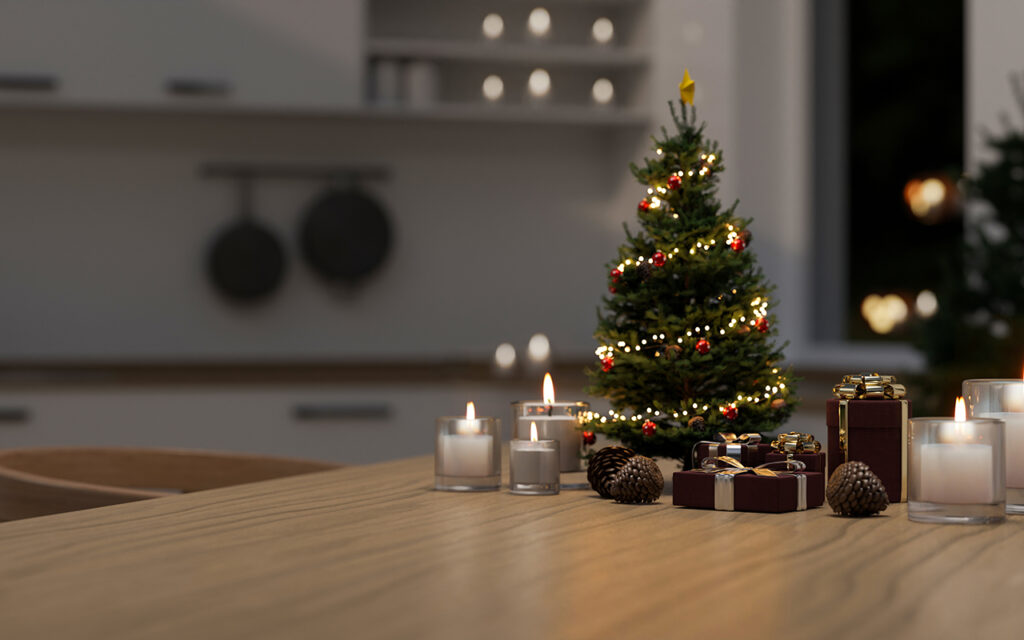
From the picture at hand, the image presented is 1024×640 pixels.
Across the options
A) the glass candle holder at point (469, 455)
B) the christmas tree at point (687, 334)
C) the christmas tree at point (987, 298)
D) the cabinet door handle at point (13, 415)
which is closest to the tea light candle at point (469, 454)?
the glass candle holder at point (469, 455)

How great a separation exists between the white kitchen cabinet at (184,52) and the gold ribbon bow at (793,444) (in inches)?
116

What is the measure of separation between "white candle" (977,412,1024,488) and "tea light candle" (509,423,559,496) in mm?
348

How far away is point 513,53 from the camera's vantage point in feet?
13.1

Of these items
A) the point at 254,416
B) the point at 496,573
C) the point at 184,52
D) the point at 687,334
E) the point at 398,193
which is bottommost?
the point at 254,416

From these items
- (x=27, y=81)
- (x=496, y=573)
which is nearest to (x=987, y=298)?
(x=496, y=573)

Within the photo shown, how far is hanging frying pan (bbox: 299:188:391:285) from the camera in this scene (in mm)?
3963

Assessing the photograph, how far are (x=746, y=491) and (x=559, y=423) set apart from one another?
9.4 inches

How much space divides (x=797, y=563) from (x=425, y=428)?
9.28ft

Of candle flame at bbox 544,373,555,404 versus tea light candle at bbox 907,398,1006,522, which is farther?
candle flame at bbox 544,373,555,404

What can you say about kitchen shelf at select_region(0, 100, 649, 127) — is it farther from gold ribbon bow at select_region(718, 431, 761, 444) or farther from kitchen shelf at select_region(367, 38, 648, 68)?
gold ribbon bow at select_region(718, 431, 761, 444)

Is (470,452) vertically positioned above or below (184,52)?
below

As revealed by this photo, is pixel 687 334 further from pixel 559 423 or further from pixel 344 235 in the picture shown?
pixel 344 235

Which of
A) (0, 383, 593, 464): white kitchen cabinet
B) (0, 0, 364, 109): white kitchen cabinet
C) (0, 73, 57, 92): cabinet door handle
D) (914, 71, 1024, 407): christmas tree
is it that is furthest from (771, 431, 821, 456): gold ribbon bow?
(0, 73, 57, 92): cabinet door handle

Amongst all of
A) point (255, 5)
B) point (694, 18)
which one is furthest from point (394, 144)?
point (694, 18)
